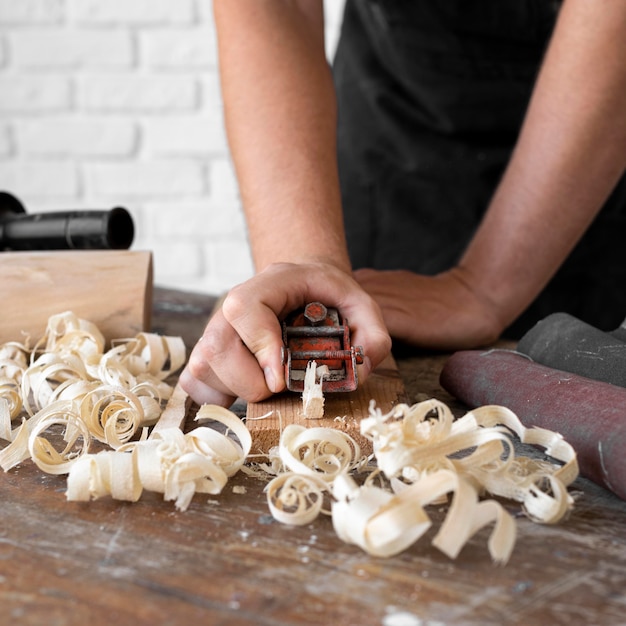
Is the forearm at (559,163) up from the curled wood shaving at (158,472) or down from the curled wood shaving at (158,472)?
up

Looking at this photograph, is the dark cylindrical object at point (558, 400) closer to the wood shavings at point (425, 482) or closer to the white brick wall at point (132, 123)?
the wood shavings at point (425, 482)

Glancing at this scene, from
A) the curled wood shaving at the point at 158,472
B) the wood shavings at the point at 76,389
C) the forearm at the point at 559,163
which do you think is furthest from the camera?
the forearm at the point at 559,163

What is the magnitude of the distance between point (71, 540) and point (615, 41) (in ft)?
3.12

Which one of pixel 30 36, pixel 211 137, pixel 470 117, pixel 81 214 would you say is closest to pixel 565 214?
pixel 470 117

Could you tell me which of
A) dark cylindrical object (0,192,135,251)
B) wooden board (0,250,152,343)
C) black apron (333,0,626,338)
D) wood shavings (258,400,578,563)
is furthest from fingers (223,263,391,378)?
black apron (333,0,626,338)

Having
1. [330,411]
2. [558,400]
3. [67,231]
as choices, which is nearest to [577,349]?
[558,400]

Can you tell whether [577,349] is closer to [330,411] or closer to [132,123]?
[330,411]

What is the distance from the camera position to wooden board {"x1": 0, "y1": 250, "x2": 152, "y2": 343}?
41.4 inches

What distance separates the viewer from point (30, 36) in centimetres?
247

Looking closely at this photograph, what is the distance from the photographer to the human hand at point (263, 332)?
2.47 ft

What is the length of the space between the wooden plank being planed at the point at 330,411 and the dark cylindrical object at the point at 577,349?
17 centimetres

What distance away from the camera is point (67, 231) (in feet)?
3.94

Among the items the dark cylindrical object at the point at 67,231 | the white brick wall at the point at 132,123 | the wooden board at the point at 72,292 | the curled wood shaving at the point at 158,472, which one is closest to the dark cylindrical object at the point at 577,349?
the curled wood shaving at the point at 158,472

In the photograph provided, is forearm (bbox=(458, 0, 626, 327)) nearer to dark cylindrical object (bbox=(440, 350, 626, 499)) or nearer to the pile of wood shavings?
dark cylindrical object (bbox=(440, 350, 626, 499))
